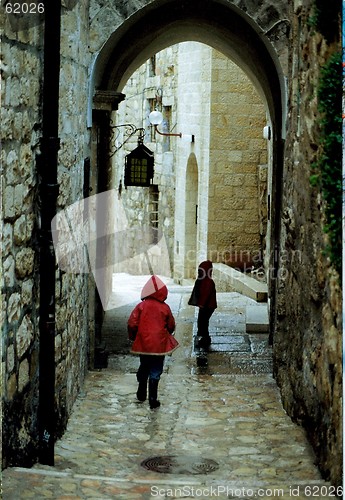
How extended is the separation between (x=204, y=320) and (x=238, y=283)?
4462 mm

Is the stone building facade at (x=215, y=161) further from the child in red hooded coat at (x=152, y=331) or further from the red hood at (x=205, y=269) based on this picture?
the child in red hooded coat at (x=152, y=331)

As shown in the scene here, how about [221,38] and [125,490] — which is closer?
[125,490]

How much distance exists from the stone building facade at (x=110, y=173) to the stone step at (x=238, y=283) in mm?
3673

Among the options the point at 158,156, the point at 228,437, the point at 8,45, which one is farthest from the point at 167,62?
the point at 8,45

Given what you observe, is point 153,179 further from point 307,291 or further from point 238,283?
point 307,291

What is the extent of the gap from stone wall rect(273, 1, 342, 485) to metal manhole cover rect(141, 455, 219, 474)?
74cm

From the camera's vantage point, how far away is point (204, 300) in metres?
11.2

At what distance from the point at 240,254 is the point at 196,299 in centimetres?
646

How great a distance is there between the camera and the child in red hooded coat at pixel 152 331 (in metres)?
8.16

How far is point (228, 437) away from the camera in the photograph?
24.1 ft

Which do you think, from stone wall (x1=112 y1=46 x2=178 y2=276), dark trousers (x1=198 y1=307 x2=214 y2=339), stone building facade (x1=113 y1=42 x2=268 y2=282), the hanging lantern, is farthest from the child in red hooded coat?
stone wall (x1=112 y1=46 x2=178 y2=276)

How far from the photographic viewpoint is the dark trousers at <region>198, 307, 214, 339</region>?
11180 mm

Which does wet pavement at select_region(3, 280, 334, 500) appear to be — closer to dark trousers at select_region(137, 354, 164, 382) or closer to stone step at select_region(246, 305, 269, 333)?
dark trousers at select_region(137, 354, 164, 382)

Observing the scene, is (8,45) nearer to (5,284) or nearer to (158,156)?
(5,284)
